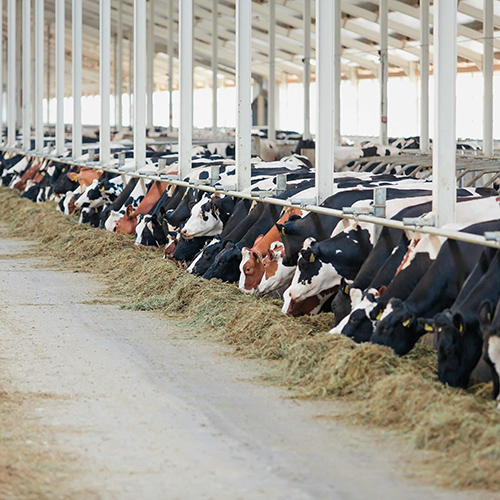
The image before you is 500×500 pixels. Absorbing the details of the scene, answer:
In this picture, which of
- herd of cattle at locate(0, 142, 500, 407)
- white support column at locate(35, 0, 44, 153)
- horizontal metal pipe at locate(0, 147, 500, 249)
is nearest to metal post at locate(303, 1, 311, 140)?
white support column at locate(35, 0, 44, 153)

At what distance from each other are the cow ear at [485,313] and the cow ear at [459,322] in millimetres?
153

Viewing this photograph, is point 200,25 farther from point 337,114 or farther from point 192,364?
point 192,364

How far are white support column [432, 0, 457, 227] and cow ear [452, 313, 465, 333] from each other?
4.00 feet

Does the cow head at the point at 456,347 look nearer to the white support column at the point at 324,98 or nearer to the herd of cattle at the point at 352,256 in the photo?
the herd of cattle at the point at 352,256

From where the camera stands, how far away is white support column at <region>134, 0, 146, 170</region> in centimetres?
1286

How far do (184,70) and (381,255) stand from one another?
5.47 metres

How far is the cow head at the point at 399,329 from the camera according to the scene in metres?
5.52

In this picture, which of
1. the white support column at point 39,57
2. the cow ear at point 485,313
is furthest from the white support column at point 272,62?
the cow ear at point 485,313

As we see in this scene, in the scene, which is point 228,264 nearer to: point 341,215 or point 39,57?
point 341,215

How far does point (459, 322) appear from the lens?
506 cm

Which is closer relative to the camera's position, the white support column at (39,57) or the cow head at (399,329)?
the cow head at (399,329)

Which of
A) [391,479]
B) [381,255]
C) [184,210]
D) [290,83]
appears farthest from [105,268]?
[290,83]

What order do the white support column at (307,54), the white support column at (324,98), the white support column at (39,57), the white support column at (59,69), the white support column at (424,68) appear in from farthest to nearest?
1. the white support column at (307,54)
2. the white support column at (39,57)
3. the white support column at (59,69)
4. the white support column at (424,68)
5. the white support column at (324,98)

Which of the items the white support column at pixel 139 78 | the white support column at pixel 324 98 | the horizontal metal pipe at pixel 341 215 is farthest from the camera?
the white support column at pixel 139 78
